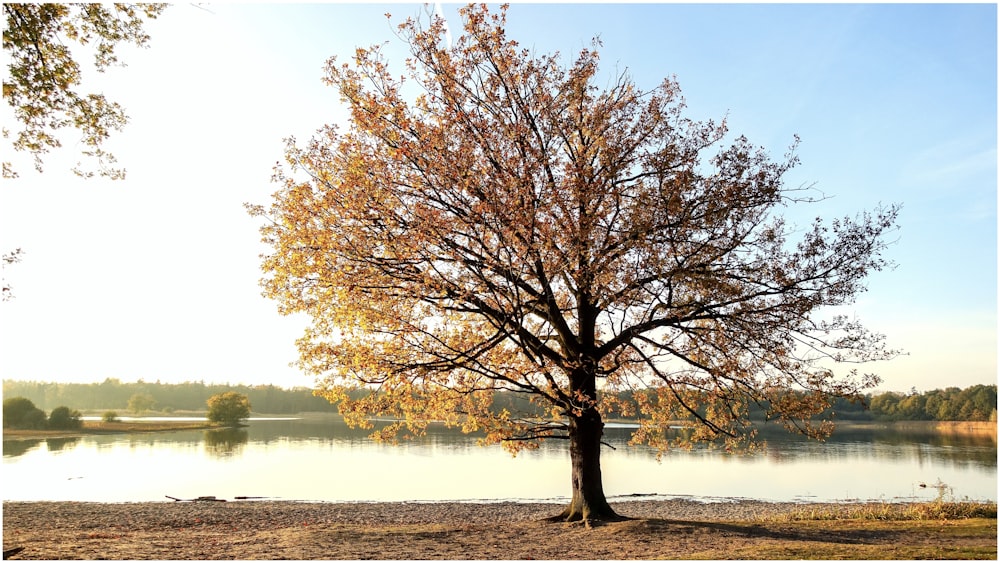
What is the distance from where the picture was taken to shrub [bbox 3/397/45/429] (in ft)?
199

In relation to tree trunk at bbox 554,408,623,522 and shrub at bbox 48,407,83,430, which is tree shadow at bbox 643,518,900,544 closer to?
tree trunk at bbox 554,408,623,522

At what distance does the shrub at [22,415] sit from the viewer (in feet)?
199

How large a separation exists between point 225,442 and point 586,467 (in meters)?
48.9

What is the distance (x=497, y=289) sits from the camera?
41.1 ft

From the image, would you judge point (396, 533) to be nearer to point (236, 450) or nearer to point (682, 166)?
point (682, 166)

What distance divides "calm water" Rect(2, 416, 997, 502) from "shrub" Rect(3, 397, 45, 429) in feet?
27.7

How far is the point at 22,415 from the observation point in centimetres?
6147

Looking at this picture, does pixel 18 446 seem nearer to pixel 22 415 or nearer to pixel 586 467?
pixel 22 415

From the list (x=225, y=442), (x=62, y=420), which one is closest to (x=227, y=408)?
(x=62, y=420)

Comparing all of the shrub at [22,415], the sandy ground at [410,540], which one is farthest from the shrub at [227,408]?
the sandy ground at [410,540]

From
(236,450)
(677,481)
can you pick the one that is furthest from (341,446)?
(677,481)

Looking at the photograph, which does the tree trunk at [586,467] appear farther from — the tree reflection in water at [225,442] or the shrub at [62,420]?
the shrub at [62,420]

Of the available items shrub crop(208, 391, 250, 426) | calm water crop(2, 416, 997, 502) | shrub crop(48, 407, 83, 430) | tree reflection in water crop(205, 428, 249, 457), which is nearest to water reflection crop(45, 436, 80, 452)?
calm water crop(2, 416, 997, 502)

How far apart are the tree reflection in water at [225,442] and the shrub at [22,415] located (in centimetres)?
1503
